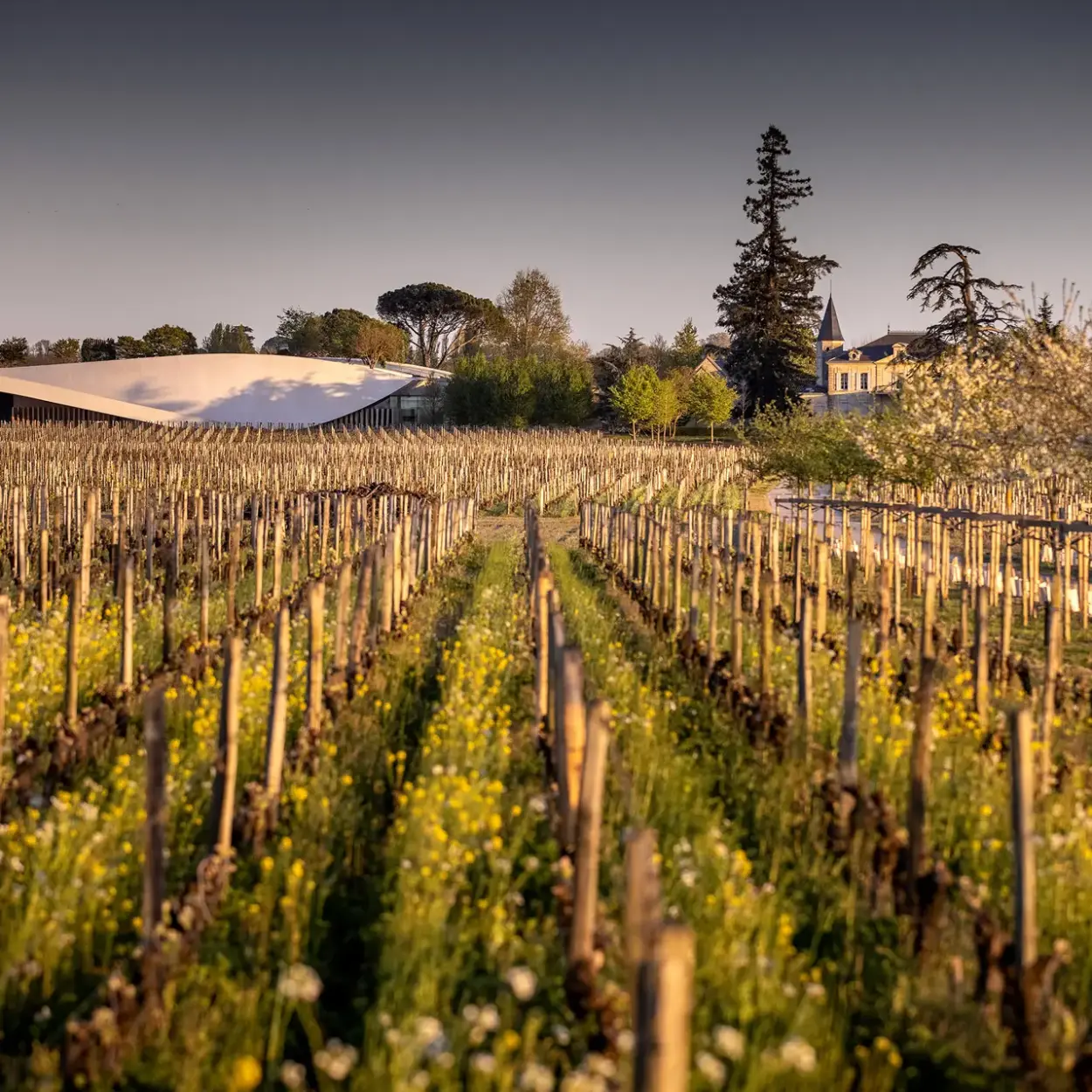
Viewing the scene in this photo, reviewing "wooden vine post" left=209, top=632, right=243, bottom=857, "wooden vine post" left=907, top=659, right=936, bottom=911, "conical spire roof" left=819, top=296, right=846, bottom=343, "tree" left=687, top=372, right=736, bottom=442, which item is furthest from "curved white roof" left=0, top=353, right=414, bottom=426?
"wooden vine post" left=907, top=659, right=936, bottom=911

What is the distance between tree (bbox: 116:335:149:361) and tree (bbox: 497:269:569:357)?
137 feet

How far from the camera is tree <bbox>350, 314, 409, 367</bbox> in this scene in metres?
99.1

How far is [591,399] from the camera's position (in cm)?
7719

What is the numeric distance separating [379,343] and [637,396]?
39326 millimetres

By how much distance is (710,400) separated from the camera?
245 ft

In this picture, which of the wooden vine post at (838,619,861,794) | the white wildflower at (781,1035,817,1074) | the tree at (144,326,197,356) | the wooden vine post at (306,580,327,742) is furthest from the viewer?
the tree at (144,326,197,356)

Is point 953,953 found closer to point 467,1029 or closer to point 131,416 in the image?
point 467,1029

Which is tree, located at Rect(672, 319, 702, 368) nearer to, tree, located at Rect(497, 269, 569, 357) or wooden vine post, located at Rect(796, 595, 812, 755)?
tree, located at Rect(497, 269, 569, 357)

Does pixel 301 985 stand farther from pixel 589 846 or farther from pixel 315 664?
pixel 315 664

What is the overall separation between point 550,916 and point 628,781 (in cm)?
162

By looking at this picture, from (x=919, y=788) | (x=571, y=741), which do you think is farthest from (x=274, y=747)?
(x=919, y=788)

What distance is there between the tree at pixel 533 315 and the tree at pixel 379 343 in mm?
11705

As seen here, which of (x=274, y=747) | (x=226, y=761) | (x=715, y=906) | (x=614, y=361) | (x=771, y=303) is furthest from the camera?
(x=614, y=361)

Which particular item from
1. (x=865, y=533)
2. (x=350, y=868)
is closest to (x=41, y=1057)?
(x=350, y=868)
